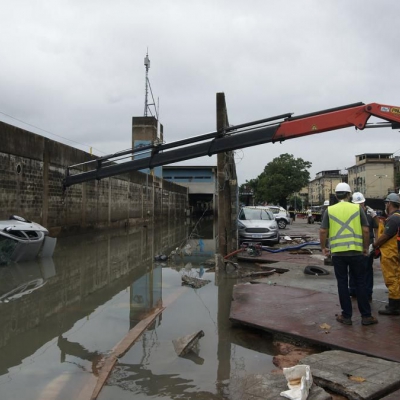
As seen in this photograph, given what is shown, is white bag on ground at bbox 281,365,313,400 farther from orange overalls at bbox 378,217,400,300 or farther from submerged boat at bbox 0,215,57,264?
submerged boat at bbox 0,215,57,264

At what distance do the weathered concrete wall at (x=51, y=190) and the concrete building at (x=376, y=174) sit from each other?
64923 millimetres

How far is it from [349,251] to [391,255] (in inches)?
33.6

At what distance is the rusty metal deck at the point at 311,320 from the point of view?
430 cm

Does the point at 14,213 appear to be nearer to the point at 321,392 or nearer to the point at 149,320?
the point at 149,320

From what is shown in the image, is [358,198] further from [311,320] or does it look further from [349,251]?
[311,320]

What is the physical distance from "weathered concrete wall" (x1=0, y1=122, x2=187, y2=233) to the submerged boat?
9.47 ft

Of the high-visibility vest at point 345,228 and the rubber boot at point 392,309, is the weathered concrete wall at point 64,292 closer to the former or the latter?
the high-visibility vest at point 345,228

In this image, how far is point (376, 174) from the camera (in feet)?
273

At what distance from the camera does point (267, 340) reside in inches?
195

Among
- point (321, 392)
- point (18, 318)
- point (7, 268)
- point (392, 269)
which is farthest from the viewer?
point (7, 268)

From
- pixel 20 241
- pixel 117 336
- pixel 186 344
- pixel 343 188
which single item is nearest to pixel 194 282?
pixel 117 336

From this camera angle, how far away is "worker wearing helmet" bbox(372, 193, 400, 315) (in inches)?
213

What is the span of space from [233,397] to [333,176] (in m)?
112

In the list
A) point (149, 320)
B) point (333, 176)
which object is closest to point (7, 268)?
point (149, 320)
